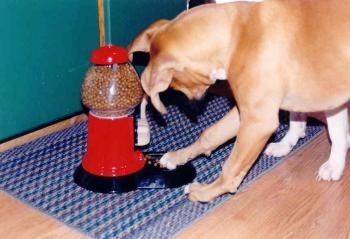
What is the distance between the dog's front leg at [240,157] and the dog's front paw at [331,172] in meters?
0.33

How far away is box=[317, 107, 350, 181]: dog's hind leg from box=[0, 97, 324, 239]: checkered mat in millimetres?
183

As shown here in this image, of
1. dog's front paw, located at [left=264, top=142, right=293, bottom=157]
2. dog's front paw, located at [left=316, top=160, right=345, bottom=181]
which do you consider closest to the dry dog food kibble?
dog's front paw, located at [left=264, top=142, right=293, bottom=157]

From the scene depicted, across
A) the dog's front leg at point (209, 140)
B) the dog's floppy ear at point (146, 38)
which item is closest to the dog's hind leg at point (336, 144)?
the dog's front leg at point (209, 140)

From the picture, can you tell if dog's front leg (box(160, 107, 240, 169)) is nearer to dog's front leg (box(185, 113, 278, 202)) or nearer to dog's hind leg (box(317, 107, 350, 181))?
dog's front leg (box(185, 113, 278, 202))

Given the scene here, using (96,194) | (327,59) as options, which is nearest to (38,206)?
(96,194)

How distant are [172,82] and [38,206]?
0.52 m

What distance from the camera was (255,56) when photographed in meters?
1.41

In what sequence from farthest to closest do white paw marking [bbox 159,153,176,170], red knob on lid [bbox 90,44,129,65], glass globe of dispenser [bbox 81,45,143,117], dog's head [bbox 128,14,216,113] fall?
1. white paw marking [bbox 159,153,176,170]
2. glass globe of dispenser [bbox 81,45,143,117]
3. red knob on lid [bbox 90,44,129,65]
4. dog's head [bbox 128,14,216,113]

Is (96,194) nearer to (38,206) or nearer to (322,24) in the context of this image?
(38,206)

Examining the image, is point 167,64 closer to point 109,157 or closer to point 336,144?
point 109,157

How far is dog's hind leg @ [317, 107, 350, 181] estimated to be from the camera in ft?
5.53

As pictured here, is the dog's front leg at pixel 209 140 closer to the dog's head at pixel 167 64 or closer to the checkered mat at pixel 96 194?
the checkered mat at pixel 96 194

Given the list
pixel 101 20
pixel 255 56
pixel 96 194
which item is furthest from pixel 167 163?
pixel 101 20

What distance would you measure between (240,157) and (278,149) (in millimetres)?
436
